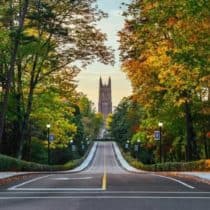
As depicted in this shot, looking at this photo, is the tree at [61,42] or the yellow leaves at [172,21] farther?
the tree at [61,42]

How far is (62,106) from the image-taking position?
63.2 metres

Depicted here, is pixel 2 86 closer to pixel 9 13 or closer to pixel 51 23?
pixel 51 23

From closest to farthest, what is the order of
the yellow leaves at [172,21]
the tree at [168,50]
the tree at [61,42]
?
the tree at [168,50] → the yellow leaves at [172,21] → the tree at [61,42]

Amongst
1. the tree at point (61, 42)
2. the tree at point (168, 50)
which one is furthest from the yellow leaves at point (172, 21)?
the tree at point (61, 42)

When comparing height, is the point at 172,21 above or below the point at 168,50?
above

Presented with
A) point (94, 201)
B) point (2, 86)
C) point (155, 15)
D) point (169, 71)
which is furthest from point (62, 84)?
point (94, 201)

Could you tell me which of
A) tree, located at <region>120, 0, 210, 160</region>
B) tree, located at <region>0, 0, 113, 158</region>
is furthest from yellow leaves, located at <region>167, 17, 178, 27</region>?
tree, located at <region>0, 0, 113, 158</region>

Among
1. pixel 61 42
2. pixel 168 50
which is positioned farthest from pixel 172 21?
pixel 61 42

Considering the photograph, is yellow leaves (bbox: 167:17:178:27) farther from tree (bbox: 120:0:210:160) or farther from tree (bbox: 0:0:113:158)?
tree (bbox: 0:0:113:158)

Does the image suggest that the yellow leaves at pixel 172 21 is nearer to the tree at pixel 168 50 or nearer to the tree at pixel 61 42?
the tree at pixel 168 50

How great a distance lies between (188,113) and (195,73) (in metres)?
17.2

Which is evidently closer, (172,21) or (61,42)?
(172,21)

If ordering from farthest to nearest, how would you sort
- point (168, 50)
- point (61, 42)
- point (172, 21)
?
point (61, 42) → point (172, 21) → point (168, 50)

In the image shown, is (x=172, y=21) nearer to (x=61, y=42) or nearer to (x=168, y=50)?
(x=168, y=50)
